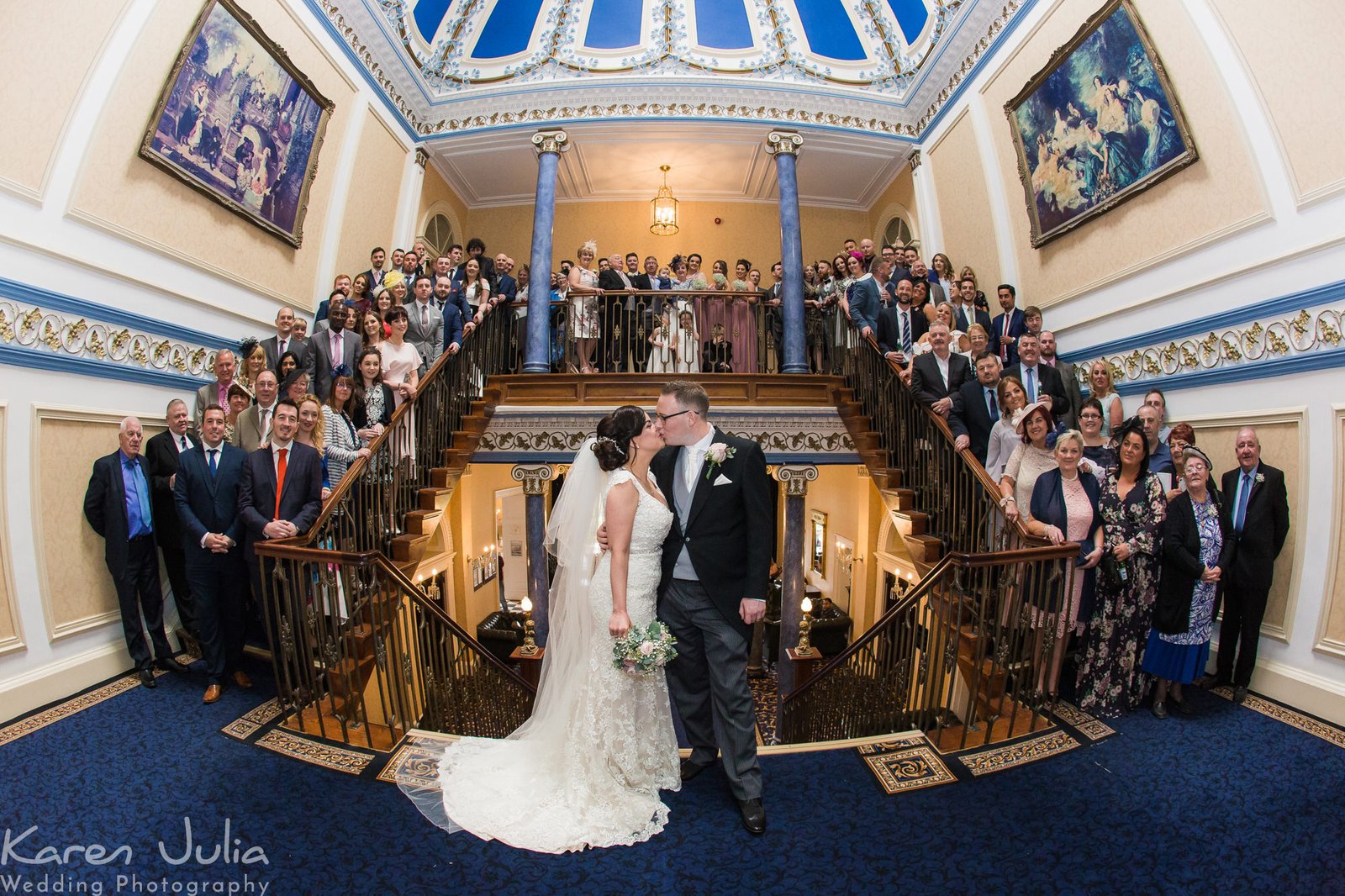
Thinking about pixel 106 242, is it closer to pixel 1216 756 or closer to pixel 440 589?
pixel 440 589

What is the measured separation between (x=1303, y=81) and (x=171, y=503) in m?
7.64

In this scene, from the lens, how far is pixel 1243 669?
3842mm

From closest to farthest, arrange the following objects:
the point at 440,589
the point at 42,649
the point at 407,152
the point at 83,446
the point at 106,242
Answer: the point at 42,649, the point at 83,446, the point at 106,242, the point at 407,152, the point at 440,589

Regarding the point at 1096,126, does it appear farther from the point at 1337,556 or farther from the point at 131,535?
the point at 131,535

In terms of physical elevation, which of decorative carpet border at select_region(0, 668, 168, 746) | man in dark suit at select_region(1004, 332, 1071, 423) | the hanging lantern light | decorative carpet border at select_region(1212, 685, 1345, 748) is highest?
the hanging lantern light

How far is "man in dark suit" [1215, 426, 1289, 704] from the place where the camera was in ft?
12.5

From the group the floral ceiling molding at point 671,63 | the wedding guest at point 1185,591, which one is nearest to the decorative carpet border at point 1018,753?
the wedding guest at point 1185,591

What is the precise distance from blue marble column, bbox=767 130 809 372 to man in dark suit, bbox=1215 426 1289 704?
14.1ft

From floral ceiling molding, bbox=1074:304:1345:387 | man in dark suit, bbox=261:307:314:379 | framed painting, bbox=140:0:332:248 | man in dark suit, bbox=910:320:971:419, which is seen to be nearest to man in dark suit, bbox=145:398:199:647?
man in dark suit, bbox=261:307:314:379

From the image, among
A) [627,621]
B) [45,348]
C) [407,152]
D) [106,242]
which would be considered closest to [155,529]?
[45,348]

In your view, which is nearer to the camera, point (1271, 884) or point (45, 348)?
point (1271, 884)

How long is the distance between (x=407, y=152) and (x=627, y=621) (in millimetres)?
8752

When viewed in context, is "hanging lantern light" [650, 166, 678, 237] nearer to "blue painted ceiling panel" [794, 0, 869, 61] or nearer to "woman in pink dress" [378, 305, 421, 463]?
"blue painted ceiling panel" [794, 0, 869, 61]

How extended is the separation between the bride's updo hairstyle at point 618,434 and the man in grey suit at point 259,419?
3061 millimetres
